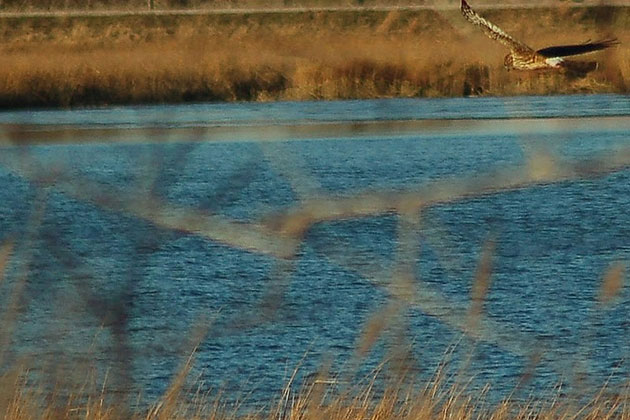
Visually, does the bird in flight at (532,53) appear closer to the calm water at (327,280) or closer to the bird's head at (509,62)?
the bird's head at (509,62)

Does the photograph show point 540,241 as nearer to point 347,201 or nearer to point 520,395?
point 520,395

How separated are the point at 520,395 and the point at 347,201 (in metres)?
4.15

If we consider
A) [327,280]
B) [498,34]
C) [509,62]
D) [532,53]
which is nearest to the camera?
[498,34]

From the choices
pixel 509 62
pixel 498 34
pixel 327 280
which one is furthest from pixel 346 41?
pixel 327 280

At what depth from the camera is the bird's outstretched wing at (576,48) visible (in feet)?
6.21

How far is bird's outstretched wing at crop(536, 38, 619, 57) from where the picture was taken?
189 centimetres

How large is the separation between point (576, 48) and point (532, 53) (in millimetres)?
575

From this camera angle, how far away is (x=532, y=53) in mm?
3174

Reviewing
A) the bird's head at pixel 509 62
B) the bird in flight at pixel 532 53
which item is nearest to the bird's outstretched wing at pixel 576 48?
the bird in flight at pixel 532 53

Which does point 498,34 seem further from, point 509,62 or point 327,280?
point 327,280

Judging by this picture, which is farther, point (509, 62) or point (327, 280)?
point (327, 280)

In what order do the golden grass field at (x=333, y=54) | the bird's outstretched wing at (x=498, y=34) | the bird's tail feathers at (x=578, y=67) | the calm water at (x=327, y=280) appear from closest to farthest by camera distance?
the golden grass field at (x=333, y=54), the bird's outstretched wing at (x=498, y=34), the bird's tail feathers at (x=578, y=67), the calm water at (x=327, y=280)

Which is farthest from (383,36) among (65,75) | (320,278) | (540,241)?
(540,241)

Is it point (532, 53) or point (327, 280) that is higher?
point (532, 53)
